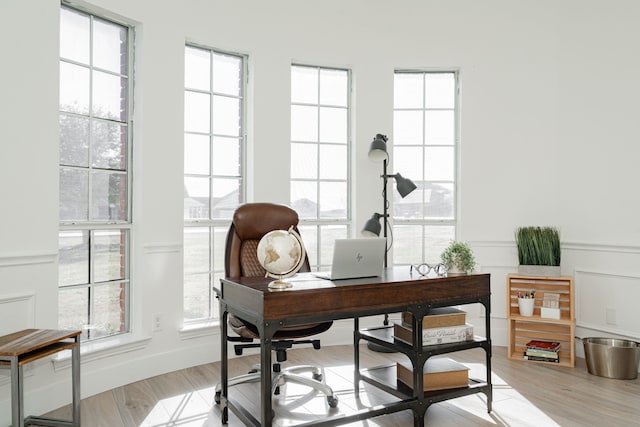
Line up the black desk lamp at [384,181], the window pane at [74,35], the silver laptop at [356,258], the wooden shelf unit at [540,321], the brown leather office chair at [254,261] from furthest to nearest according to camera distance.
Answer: the black desk lamp at [384,181] → the wooden shelf unit at [540,321] → the window pane at [74,35] → the brown leather office chair at [254,261] → the silver laptop at [356,258]

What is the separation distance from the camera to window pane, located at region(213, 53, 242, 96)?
13.3 feet

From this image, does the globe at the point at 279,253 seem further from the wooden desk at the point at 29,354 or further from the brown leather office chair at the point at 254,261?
the wooden desk at the point at 29,354

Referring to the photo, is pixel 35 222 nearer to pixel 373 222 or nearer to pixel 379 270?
pixel 379 270

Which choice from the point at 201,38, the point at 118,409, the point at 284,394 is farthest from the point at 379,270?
the point at 201,38

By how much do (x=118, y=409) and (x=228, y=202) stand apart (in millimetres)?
1800

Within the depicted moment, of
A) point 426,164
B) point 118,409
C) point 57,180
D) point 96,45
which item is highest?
point 96,45

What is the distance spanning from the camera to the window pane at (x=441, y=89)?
468 cm

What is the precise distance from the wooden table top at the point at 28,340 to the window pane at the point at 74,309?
45cm

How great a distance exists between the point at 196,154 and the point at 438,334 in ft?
7.70

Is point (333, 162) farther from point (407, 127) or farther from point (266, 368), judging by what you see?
point (266, 368)

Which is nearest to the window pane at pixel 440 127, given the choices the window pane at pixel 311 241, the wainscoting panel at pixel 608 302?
the window pane at pixel 311 241

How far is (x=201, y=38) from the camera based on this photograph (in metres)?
3.83

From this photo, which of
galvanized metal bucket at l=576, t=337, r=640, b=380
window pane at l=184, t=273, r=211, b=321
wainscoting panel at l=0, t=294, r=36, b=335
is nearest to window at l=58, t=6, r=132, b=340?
wainscoting panel at l=0, t=294, r=36, b=335

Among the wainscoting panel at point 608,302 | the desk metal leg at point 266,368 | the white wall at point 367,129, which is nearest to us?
the desk metal leg at point 266,368
